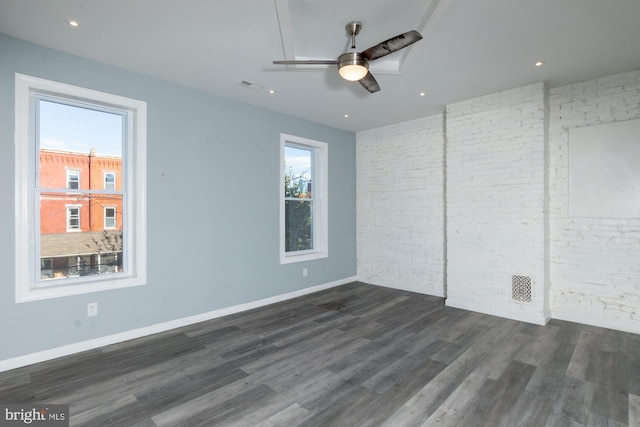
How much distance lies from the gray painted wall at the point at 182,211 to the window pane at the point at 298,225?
1.14 ft

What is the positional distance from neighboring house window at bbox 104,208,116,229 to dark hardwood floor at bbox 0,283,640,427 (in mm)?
Answer: 1274

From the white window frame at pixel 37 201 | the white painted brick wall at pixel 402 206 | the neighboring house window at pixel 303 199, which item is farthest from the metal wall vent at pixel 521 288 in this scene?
the white window frame at pixel 37 201

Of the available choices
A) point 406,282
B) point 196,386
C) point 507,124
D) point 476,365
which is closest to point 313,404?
point 196,386

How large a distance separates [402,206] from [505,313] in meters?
2.23

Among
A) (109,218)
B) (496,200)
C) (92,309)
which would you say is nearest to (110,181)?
(109,218)

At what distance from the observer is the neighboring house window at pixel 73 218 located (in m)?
3.18

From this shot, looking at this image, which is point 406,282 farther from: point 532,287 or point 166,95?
point 166,95

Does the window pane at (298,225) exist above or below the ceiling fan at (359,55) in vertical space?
below

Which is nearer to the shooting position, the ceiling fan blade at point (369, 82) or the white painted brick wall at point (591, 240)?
the ceiling fan blade at point (369, 82)

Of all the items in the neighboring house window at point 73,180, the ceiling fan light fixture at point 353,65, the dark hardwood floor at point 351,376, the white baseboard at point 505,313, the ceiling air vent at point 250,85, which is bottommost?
the dark hardwood floor at point 351,376

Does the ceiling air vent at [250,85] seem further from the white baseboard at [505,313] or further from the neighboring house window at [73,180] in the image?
the white baseboard at [505,313]

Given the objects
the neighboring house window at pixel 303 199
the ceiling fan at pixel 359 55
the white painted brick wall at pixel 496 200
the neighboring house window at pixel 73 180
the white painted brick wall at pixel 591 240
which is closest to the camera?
the ceiling fan at pixel 359 55

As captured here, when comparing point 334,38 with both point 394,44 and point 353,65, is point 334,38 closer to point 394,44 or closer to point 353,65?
point 353,65

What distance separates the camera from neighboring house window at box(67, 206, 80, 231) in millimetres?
3182
